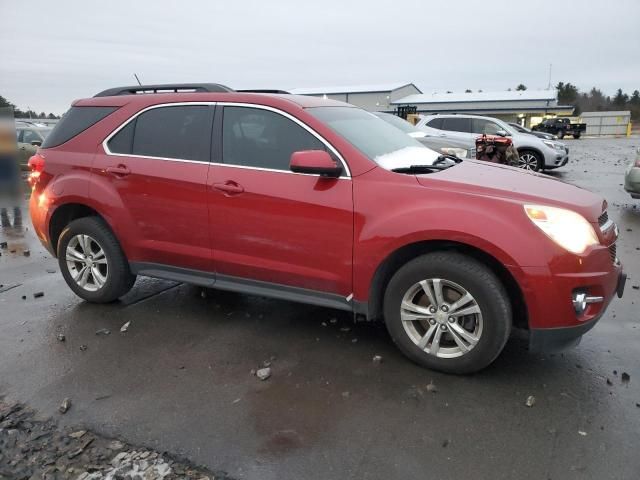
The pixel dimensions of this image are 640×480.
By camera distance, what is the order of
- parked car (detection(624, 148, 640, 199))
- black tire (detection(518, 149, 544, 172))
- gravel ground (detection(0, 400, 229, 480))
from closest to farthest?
gravel ground (detection(0, 400, 229, 480)), parked car (detection(624, 148, 640, 199)), black tire (detection(518, 149, 544, 172))

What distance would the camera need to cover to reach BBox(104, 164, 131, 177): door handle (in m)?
4.14

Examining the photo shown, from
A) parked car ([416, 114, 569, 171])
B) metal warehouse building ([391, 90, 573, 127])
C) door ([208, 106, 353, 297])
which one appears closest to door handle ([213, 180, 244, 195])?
door ([208, 106, 353, 297])

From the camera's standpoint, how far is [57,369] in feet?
11.5

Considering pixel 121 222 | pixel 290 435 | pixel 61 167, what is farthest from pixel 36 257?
pixel 290 435

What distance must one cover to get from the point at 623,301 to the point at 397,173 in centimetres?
276

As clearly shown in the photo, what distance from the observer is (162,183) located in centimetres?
399

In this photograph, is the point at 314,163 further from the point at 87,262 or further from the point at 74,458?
the point at 87,262

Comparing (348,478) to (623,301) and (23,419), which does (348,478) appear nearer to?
(23,419)

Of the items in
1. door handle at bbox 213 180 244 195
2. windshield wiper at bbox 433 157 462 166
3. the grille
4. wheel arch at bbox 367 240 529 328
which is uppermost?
windshield wiper at bbox 433 157 462 166

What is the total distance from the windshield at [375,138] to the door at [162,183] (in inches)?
39.2

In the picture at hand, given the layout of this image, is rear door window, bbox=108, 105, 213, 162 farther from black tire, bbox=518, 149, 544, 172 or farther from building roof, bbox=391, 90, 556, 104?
building roof, bbox=391, 90, 556, 104

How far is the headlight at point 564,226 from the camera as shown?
9.69 ft

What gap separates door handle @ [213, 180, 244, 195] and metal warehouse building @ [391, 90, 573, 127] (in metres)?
56.0

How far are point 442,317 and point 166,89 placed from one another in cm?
311
